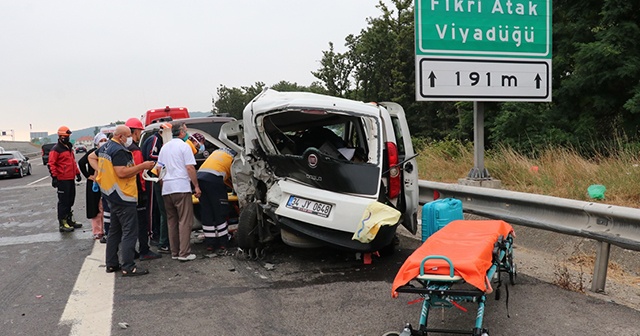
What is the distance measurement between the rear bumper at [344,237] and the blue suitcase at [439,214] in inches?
14.4

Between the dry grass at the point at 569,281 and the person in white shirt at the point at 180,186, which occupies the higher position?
the person in white shirt at the point at 180,186

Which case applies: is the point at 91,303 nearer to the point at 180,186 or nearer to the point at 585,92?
the point at 180,186

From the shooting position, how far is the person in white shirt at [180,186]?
629 cm

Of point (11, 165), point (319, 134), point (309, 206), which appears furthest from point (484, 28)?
point (11, 165)

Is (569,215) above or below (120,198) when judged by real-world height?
below

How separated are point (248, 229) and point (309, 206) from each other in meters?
0.93

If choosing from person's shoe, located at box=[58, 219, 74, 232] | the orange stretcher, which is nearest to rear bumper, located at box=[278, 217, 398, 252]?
the orange stretcher

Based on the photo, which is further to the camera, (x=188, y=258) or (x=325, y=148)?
(x=188, y=258)

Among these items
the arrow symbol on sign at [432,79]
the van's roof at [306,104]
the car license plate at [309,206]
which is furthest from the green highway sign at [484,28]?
the car license plate at [309,206]

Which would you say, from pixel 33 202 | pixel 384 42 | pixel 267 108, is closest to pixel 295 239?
pixel 267 108

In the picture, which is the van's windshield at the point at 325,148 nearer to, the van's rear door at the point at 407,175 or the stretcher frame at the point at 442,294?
the van's rear door at the point at 407,175

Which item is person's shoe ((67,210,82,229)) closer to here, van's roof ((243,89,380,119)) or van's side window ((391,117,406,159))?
van's roof ((243,89,380,119))

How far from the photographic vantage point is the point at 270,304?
4.60 metres

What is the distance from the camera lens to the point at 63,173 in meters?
8.70
